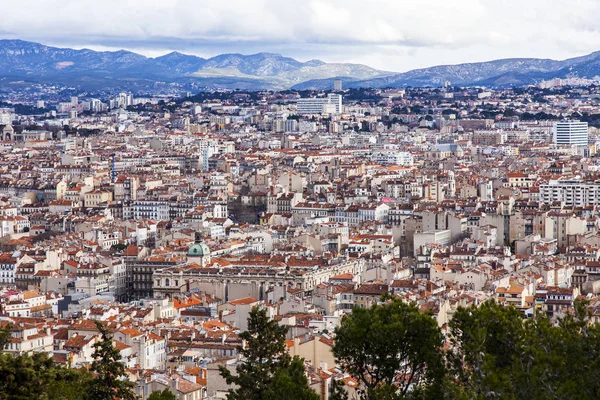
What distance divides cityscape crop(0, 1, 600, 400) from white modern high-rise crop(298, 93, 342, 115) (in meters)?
38.1

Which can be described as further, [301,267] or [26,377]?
[301,267]

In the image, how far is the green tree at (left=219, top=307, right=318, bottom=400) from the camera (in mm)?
21469

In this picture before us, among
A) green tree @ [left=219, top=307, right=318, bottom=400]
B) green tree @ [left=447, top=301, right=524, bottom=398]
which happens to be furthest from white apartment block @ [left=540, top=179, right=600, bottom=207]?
green tree @ [left=447, top=301, right=524, bottom=398]

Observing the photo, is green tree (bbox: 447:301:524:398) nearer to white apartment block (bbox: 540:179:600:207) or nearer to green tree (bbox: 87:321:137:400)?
green tree (bbox: 87:321:137:400)

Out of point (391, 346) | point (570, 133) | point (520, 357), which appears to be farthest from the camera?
point (570, 133)

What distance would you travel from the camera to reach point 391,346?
2195 centimetres

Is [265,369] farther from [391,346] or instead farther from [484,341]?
[484,341]

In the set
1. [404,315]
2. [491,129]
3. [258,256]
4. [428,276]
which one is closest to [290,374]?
[404,315]

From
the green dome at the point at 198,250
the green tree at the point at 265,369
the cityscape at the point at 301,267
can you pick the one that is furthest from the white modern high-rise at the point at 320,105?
the green tree at the point at 265,369

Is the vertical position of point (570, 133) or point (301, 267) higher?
point (570, 133)

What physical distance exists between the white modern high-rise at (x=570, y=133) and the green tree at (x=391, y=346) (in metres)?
109

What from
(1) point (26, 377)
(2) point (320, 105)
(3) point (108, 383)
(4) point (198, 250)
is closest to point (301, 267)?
(4) point (198, 250)

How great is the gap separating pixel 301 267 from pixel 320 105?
130 metres

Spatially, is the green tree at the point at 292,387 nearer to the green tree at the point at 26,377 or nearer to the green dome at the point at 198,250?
the green tree at the point at 26,377
